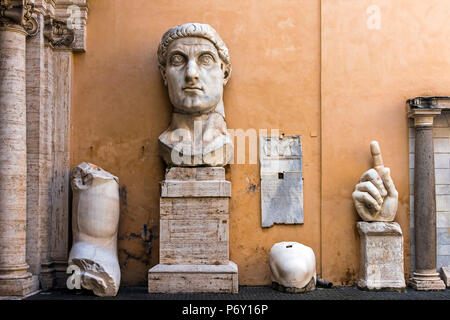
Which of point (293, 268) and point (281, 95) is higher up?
point (281, 95)

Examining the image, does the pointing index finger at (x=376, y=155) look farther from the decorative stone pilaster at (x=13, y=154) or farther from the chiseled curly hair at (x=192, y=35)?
the decorative stone pilaster at (x=13, y=154)

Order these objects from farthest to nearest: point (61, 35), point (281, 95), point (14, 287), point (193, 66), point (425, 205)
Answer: point (281, 95) < point (61, 35) < point (425, 205) < point (193, 66) < point (14, 287)

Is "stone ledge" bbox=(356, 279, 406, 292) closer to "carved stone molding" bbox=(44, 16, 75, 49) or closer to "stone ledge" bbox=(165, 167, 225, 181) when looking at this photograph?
"stone ledge" bbox=(165, 167, 225, 181)

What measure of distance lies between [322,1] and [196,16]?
1565 millimetres

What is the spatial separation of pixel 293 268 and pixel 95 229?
2200mm

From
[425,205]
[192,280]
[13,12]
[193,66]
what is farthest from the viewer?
[425,205]

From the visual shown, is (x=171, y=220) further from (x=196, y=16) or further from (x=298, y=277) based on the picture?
(x=196, y=16)

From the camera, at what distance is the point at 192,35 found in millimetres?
6512

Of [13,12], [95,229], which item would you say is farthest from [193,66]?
[95,229]

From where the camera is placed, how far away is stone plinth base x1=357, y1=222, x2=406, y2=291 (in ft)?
21.4

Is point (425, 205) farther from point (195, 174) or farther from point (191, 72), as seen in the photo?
point (191, 72)

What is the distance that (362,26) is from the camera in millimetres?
7086

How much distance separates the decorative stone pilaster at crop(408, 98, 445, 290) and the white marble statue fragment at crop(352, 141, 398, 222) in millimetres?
354

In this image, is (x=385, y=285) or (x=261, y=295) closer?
(x=261, y=295)
